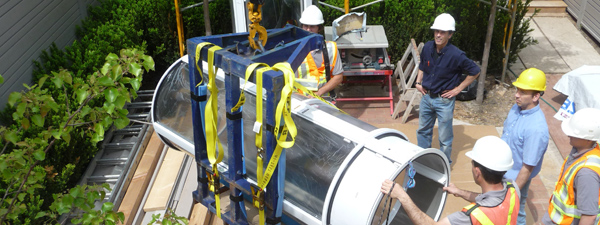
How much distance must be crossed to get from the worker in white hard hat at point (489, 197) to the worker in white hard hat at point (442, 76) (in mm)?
2320

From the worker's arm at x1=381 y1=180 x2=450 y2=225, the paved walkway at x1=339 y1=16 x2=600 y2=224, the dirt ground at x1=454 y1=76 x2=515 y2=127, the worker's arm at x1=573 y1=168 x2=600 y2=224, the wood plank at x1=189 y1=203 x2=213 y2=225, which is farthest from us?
the dirt ground at x1=454 y1=76 x2=515 y2=127

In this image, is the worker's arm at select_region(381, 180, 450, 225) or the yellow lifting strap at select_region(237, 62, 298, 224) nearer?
the yellow lifting strap at select_region(237, 62, 298, 224)

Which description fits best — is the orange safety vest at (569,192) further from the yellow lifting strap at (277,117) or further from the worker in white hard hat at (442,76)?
the yellow lifting strap at (277,117)

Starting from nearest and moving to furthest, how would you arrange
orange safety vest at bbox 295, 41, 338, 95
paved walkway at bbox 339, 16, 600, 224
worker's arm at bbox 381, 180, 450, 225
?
worker's arm at bbox 381, 180, 450, 225, orange safety vest at bbox 295, 41, 338, 95, paved walkway at bbox 339, 16, 600, 224

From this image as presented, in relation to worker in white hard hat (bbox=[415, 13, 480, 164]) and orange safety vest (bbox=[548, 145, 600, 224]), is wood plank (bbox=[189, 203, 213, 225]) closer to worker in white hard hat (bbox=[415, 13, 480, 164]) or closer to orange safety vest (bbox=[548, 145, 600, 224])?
worker in white hard hat (bbox=[415, 13, 480, 164])

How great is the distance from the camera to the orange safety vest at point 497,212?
3.58m

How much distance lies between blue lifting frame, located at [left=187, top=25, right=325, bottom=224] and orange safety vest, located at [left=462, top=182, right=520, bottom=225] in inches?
50.9

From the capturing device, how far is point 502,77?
8703 millimetres

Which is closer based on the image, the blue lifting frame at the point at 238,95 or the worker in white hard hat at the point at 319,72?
the blue lifting frame at the point at 238,95

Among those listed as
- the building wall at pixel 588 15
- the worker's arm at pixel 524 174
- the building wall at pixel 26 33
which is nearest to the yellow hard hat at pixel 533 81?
the worker's arm at pixel 524 174

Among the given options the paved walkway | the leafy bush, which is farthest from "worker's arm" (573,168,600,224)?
the leafy bush

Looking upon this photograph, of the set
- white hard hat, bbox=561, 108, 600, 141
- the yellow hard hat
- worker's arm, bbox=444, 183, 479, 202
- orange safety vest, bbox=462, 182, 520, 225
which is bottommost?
worker's arm, bbox=444, 183, 479, 202

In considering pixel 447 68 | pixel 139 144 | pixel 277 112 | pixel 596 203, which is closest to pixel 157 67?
→ pixel 139 144

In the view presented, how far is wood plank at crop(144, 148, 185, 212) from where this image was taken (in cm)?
534
